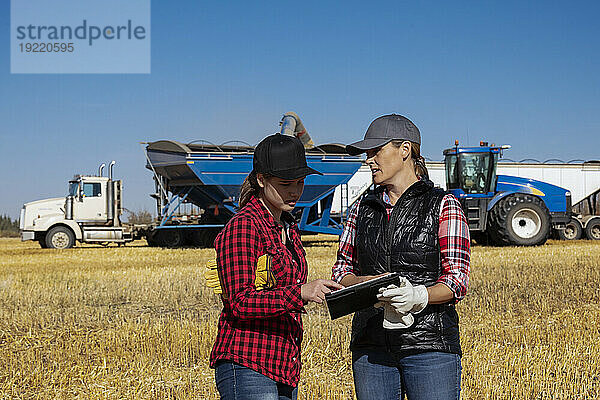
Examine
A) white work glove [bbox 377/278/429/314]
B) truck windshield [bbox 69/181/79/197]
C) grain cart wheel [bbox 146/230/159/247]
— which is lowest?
grain cart wheel [bbox 146/230/159/247]

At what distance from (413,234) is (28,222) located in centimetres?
2224

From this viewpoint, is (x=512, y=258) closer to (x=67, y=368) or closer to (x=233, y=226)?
(x=67, y=368)

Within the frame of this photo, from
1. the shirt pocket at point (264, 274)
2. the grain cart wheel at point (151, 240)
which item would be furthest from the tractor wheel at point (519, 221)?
the shirt pocket at point (264, 274)

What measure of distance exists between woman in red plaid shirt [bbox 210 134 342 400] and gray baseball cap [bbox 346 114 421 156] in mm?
322

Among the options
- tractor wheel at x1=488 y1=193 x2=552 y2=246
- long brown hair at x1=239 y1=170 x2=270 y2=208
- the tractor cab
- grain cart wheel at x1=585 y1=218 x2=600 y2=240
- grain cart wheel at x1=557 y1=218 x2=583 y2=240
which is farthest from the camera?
grain cart wheel at x1=585 y1=218 x2=600 y2=240

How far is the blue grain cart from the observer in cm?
1842

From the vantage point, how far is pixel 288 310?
2447 mm

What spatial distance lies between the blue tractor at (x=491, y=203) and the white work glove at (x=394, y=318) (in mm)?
16347

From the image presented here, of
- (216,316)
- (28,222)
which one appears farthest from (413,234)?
(28,222)

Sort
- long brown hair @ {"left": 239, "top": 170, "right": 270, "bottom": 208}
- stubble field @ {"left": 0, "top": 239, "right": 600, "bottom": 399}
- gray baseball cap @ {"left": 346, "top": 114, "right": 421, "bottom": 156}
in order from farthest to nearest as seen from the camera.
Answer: stubble field @ {"left": 0, "top": 239, "right": 600, "bottom": 399}
gray baseball cap @ {"left": 346, "top": 114, "right": 421, "bottom": 156}
long brown hair @ {"left": 239, "top": 170, "right": 270, "bottom": 208}

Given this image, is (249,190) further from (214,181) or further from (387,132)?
(214,181)

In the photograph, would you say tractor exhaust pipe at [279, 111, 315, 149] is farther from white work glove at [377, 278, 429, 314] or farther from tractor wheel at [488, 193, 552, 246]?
white work glove at [377, 278, 429, 314]

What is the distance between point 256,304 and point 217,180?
16257 millimetres

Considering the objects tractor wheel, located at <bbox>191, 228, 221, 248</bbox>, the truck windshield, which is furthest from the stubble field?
the truck windshield
